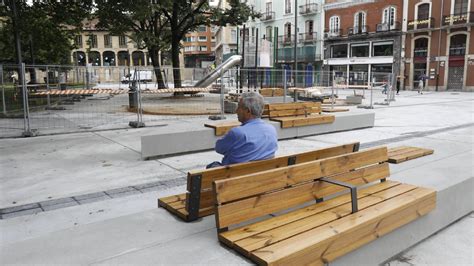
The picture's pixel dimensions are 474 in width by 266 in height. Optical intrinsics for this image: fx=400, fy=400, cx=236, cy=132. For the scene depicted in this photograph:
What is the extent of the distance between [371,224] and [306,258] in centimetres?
82

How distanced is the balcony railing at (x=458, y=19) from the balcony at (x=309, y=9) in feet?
56.0

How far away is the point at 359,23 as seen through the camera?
158 feet

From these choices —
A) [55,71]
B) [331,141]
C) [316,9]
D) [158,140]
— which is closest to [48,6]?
[55,71]

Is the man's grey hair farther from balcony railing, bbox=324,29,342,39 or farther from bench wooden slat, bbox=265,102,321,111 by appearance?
balcony railing, bbox=324,29,342,39

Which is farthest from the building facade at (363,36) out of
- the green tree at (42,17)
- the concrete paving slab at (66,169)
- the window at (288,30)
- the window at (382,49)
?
the concrete paving slab at (66,169)

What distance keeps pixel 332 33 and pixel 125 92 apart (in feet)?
141

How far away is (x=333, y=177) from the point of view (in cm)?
371

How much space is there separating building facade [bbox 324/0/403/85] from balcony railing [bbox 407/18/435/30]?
1217 millimetres

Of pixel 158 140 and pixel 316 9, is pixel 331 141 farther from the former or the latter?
pixel 316 9

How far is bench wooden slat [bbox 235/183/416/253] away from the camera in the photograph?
2.78 m

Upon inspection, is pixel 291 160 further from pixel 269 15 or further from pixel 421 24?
pixel 269 15

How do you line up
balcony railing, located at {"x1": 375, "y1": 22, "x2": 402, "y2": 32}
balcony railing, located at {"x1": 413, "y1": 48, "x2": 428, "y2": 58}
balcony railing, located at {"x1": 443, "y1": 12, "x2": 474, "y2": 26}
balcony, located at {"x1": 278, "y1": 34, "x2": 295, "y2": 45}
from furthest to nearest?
balcony, located at {"x1": 278, "y1": 34, "x2": 295, "y2": 45} → balcony railing, located at {"x1": 375, "y1": 22, "x2": 402, "y2": 32} → balcony railing, located at {"x1": 413, "y1": 48, "x2": 428, "y2": 58} → balcony railing, located at {"x1": 443, "y1": 12, "x2": 474, "y2": 26}

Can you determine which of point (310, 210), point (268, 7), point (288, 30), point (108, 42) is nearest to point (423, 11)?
point (288, 30)

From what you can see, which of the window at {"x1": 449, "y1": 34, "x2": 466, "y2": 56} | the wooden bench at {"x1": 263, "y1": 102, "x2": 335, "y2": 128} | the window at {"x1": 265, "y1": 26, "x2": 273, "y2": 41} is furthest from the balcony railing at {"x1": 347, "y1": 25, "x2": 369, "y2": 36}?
the wooden bench at {"x1": 263, "y1": 102, "x2": 335, "y2": 128}
